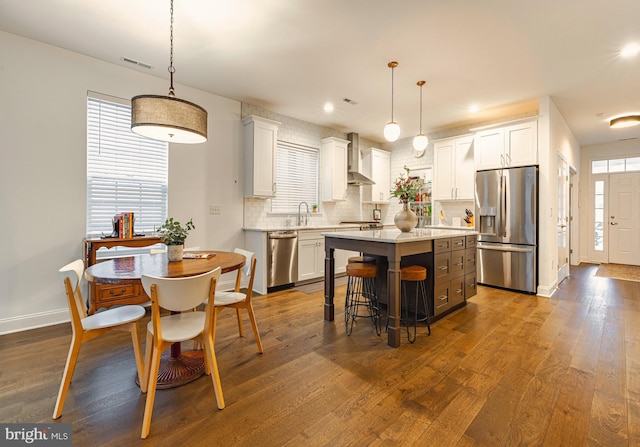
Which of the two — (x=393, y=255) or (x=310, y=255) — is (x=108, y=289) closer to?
(x=310, y=255)

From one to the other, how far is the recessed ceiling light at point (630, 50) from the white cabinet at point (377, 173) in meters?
3.93

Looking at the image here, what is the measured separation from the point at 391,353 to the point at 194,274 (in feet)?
5.60

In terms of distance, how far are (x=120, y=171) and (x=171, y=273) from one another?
243 cm

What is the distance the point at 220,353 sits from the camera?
8.20 feet

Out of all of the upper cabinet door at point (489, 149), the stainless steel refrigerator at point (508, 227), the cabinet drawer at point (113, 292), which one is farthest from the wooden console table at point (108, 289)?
the upper cabinet door at point (489, 149)

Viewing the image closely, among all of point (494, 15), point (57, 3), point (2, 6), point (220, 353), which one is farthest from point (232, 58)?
point (220, 353)

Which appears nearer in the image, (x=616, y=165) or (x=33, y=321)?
(x=33, y=321)

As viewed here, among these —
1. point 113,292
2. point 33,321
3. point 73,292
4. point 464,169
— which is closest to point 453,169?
point 464,169

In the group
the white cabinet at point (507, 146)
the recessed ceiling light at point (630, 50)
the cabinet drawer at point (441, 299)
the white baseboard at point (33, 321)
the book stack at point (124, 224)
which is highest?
the recessed ceiling light at point (630, 50)

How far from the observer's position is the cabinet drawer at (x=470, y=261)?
12.2 feet

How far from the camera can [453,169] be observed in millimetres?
5633

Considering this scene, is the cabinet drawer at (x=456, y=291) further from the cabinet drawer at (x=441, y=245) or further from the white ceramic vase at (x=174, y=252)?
the white ceramic vase at (x=174, y=252)

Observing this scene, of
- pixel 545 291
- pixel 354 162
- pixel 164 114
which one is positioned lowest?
pixel 545 291

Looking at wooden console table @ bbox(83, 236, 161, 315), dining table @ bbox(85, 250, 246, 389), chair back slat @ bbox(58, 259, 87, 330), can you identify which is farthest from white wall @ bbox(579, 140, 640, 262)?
chair back slat @ bbox(58, 259, 87, 330)
